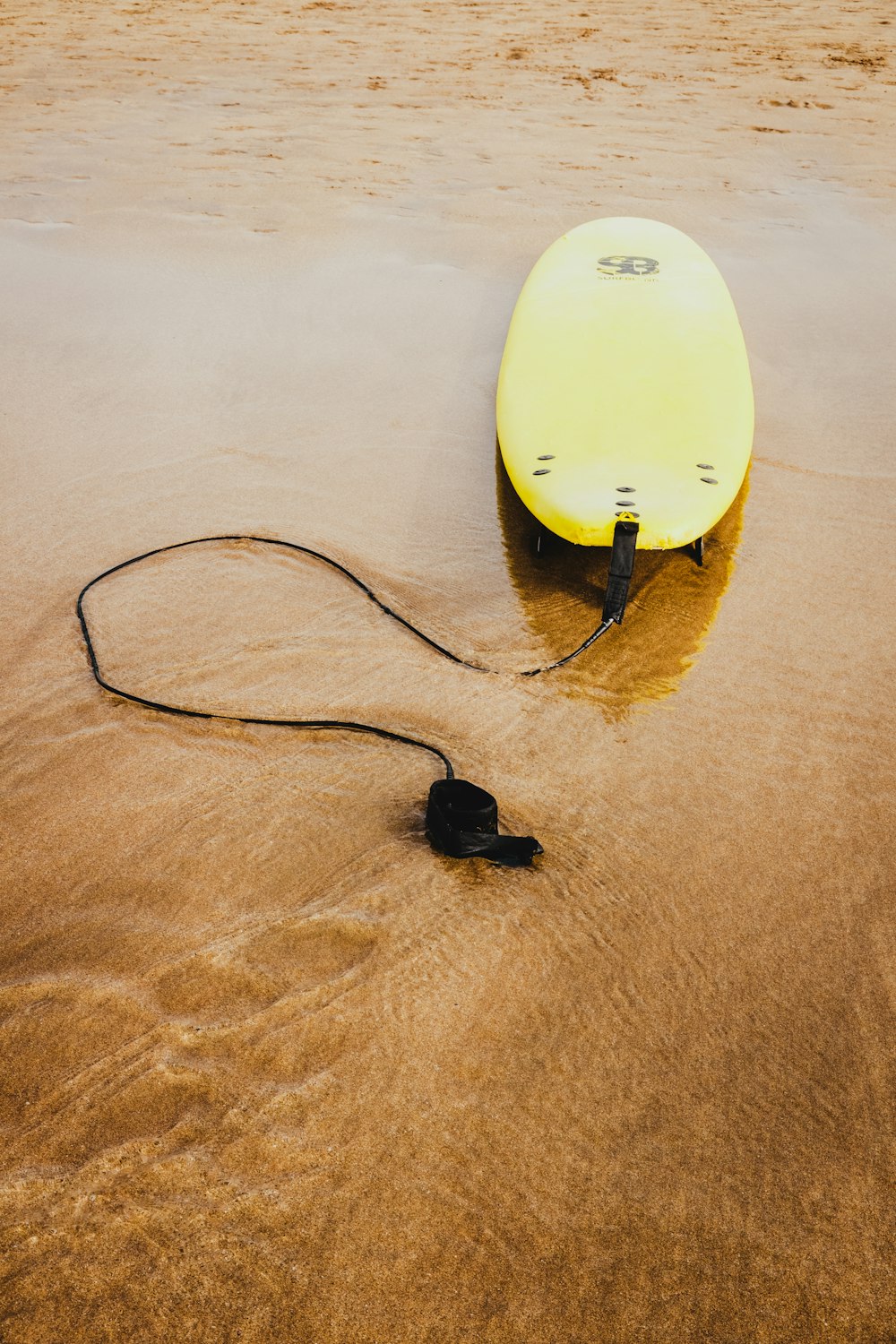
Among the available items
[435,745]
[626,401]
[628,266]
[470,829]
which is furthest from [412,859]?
[628,266]

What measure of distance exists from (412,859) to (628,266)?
2.69 meters

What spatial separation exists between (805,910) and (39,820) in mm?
1515

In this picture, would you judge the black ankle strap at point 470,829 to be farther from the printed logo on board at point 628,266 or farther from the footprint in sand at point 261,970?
the printed logo on board at point 628,266

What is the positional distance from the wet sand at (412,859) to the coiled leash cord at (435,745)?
45 mm

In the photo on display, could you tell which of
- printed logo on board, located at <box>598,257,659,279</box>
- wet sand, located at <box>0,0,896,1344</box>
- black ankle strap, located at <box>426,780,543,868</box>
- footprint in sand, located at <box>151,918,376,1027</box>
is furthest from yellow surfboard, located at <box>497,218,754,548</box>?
footprint in sand, located at <box>151,918,376,1027</box>

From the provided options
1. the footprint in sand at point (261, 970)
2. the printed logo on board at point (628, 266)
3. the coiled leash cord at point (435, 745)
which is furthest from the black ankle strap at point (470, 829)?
the printed logo on board at point (628, 266)

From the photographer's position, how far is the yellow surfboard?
238 cm

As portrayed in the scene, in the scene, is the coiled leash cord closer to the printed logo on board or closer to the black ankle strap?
the black ankle strap

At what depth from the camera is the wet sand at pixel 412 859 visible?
1.24 metres

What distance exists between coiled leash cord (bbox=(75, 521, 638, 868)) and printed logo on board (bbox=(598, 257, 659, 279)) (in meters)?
1.62

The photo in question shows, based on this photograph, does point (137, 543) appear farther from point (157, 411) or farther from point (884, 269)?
point (884, 269)

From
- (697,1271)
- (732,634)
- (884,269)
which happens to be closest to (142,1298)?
(697,1271)

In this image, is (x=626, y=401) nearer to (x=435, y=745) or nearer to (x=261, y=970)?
(x=435, y=745)

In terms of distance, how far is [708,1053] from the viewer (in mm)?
1513
